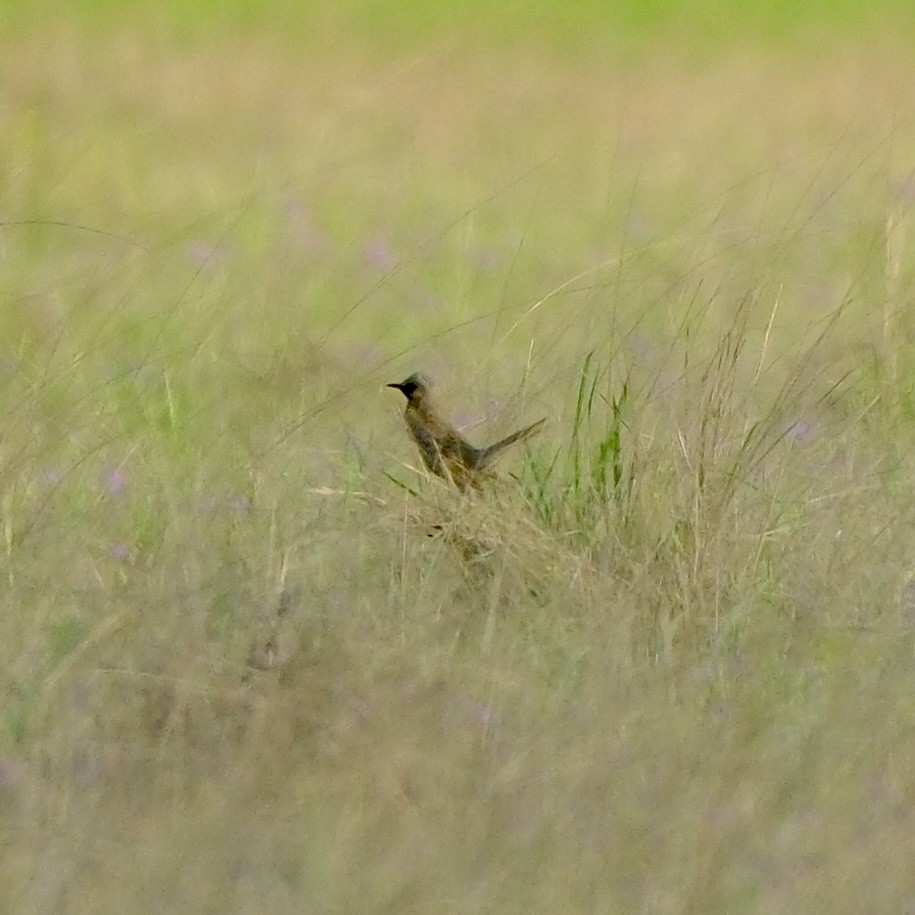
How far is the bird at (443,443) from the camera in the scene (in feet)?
9.91

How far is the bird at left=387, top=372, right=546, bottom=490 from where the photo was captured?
302 cm

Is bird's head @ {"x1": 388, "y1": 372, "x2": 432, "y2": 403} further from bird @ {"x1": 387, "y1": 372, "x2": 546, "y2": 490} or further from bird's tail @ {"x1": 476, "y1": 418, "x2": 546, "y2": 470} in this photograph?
bird's tail @ {"x1": 476, "y1": 418, "x2": 546, "y2": 470}

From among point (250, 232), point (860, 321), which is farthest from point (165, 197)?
point (860, 321)

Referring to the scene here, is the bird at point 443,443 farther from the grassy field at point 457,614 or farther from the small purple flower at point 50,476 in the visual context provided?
the small purple flower at point 50,476

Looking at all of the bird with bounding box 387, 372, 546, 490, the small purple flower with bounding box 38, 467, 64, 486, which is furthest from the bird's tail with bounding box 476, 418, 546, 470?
the small purple flower with bounding box 38, 467, 64, 486

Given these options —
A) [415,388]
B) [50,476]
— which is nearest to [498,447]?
[415,388]

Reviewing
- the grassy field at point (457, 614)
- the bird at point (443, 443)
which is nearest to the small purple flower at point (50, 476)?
the grassy field at point (457, 614)

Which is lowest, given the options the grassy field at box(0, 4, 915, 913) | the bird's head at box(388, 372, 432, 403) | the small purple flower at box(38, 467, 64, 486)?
the grassy field at box(0, 4, 915, 913)

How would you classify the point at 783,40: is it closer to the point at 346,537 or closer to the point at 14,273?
the point at 14,273

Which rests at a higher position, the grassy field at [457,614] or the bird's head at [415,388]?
the bird's head at [415,388]

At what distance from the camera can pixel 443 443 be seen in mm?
3082

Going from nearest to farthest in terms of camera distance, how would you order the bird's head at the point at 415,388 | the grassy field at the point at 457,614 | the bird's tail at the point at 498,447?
the grassy field at the point at 457,614, the bird's tail at the point at 498,447, the bird's head at the point at 415,388

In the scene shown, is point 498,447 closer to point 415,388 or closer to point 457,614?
point 415,388

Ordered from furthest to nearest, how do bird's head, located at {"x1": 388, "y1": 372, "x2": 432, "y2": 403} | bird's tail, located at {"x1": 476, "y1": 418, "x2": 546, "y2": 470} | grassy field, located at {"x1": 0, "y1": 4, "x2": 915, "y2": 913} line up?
1. bird's head, located at {"x1": 388, "y1": 372, "x2": 432, "y2": 403}
2. bird's tail, located at {"x1": 476, "y1": 418, "x2": 546, "y2": 470}
3. grassy field, located at {"x1": 0, "y1": 4, "x2": 915, "y2": 913}
